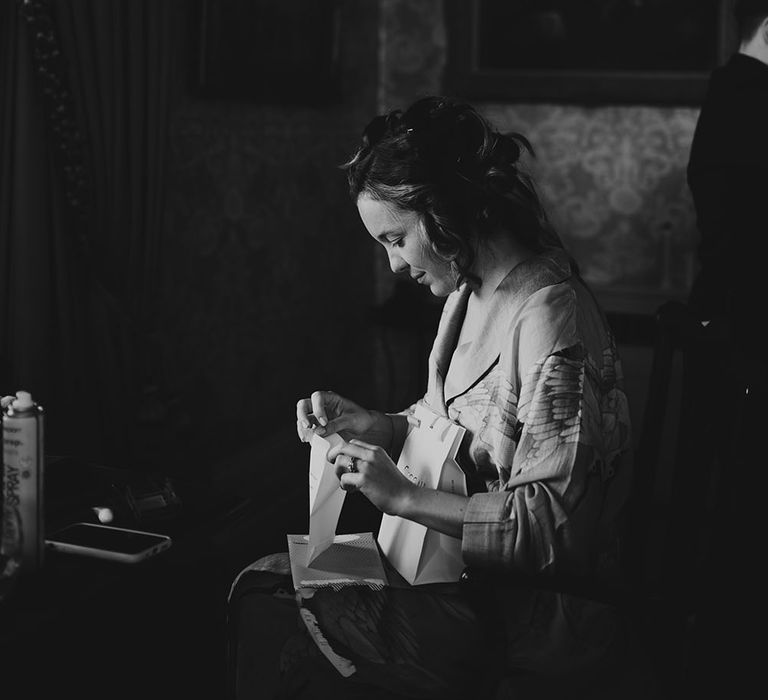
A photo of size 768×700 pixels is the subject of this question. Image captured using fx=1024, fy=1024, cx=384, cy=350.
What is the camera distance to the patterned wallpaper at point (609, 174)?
4559mm

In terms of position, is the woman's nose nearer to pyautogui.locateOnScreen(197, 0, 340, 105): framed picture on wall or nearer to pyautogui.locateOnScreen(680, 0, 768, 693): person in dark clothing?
pyautogui.locateOnScreen(680, 0, 768, 693): person in dark clothing

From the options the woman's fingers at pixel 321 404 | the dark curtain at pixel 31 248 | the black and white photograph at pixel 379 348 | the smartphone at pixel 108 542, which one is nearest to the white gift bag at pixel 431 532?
the black and white photograph at pixel 379 348

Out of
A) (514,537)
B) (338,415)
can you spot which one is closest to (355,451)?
(514,537)

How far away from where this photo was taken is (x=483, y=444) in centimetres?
171

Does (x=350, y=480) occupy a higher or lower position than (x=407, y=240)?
lower

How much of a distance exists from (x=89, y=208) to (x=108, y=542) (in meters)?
1.37

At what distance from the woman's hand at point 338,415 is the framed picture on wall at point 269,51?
181 cm

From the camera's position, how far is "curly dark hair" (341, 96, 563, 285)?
1.73m

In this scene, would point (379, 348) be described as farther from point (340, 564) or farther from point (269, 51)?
point (340, 564)

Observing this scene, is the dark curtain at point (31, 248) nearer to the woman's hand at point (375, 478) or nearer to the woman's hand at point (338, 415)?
the woman's hand at point (338, 415)

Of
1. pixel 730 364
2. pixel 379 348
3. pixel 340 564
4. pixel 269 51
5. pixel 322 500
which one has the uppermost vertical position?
pixel 269 51

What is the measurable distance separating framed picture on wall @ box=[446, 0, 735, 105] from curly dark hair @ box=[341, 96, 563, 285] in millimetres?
2922

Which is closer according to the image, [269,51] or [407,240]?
[407,240]

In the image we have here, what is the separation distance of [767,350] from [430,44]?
277cm
